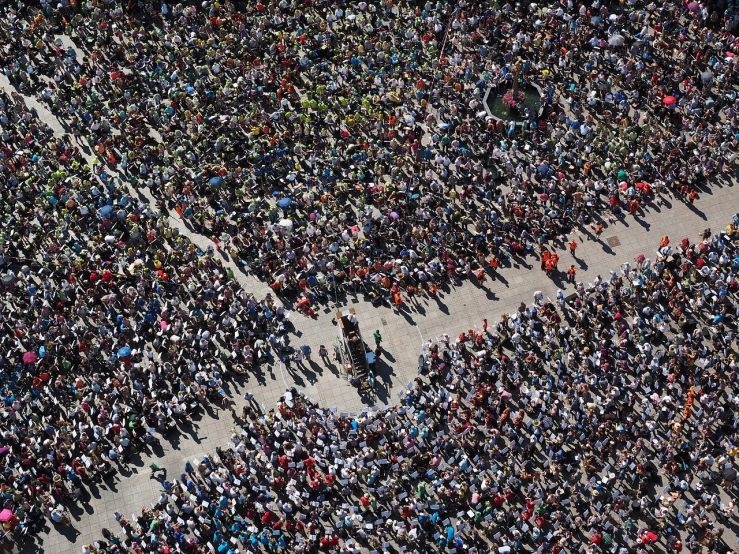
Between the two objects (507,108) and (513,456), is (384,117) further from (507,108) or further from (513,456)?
(513,456)

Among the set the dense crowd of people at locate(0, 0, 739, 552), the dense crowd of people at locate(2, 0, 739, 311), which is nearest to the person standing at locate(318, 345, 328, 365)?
the dense crowd of people at locate(0, 0, 739, 552)

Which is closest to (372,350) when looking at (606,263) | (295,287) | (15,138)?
(295,287)

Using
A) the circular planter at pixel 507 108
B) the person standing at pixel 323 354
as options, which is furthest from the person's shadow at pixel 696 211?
the person standing at pixel 323 354

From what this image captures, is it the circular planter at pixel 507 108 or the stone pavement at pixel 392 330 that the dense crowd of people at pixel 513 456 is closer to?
the stone pavement at pixel 392 330

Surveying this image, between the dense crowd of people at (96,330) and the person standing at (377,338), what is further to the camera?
the person standing at (377,338)

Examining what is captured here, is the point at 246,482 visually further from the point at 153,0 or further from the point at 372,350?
the point at 153,0
